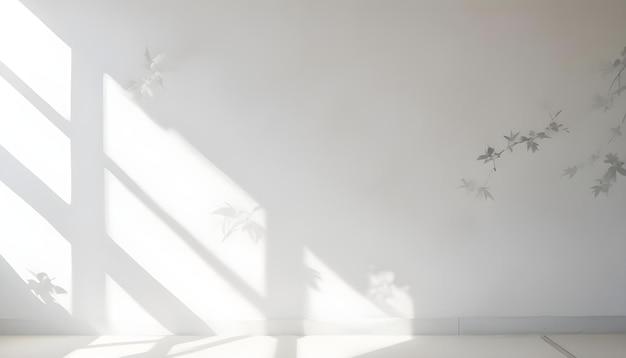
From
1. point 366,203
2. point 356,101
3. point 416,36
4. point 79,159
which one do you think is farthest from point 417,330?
point 79,159

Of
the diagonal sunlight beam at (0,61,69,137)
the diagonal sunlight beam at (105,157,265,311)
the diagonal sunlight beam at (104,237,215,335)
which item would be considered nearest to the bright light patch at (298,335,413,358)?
the diagonal sunlight beam at (105,157,265,311)

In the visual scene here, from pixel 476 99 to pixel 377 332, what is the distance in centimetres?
83

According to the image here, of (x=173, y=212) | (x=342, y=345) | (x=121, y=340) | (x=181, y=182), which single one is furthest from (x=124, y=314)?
(x=342, y=345)

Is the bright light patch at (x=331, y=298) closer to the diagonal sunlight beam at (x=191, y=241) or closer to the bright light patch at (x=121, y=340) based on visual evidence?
the diagonal sunlight beam at (x=191, y=241)

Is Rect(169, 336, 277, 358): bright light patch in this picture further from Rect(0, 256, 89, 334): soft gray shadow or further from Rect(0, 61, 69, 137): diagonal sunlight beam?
Rect(0, 61, 69, 137): diagonal sunlight beam

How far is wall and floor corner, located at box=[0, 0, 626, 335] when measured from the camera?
187 cm

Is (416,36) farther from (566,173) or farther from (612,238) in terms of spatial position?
(612,238)

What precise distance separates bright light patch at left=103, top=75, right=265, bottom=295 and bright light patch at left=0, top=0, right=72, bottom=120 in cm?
14

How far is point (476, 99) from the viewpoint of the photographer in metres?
1.88

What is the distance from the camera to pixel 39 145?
6.17ft

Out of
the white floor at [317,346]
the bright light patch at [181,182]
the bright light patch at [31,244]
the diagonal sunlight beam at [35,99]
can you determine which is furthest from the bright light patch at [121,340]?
the diagonal sunlight beam at [35,99]

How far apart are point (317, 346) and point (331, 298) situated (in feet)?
0.63

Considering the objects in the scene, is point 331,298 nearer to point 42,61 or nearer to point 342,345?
point 342,345

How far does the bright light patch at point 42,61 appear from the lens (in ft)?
6.18
